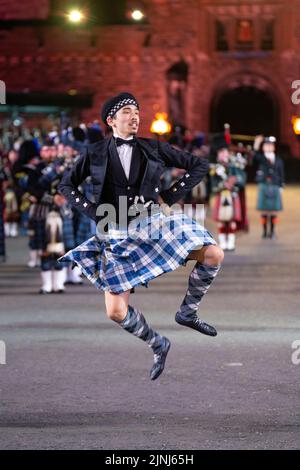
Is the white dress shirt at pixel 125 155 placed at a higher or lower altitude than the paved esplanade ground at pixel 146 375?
higher

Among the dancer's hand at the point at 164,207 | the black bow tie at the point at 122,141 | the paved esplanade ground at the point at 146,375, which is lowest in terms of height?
the paved esplanade ground at the point at 146,375

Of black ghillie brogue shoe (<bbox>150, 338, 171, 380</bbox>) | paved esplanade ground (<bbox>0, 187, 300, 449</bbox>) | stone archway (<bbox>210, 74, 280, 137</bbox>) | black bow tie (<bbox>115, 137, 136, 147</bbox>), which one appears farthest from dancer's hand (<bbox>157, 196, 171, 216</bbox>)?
stone archway (<bbox>210, 74, 280, 137</bbox>)

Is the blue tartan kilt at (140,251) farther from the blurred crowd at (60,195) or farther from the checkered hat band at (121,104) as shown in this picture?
the blurred crowd at (60,195)

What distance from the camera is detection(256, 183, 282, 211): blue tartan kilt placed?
66.3ft

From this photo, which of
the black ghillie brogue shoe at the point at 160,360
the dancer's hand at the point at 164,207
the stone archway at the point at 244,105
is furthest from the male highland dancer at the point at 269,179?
the stone archway at the point at 244,105

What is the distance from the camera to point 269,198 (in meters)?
20.3

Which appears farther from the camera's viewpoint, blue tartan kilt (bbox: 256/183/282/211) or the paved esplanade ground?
blue tartan kilt (bbox: 256/183/282/211)

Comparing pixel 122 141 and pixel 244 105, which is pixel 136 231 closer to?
pixel 122 141

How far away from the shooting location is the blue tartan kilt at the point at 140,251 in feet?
23.6

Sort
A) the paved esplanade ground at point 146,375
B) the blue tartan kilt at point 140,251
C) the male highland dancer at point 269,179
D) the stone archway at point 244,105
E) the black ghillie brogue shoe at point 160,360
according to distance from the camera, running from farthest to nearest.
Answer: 1. the stone archway at point 244,105
2. the male highland dancer at point 269,179
3. the black ghillie brogue shoe at point 160,360
4. the blue tartan kilt at point 140,251
5. the paved esplanade ground at point 146,375

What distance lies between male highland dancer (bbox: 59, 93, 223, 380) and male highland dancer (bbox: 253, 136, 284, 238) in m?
12.7

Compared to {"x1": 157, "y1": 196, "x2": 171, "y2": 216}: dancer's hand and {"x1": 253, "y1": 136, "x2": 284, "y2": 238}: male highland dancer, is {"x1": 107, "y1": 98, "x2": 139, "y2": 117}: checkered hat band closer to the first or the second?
{"x1": 157, "y1": 196, "x2": 171, "y2": 216}: dancer's hand

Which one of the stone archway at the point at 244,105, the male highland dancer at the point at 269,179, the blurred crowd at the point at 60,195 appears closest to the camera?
the blurred crowd at the point at 60,195
